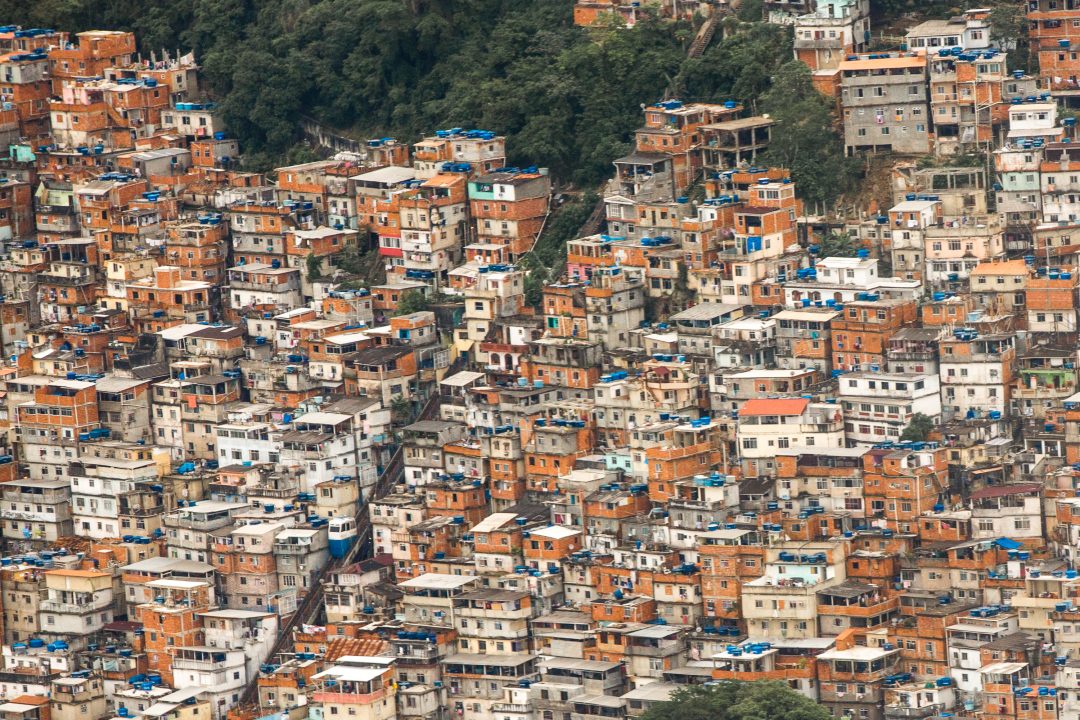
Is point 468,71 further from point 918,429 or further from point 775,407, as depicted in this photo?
point 918,429

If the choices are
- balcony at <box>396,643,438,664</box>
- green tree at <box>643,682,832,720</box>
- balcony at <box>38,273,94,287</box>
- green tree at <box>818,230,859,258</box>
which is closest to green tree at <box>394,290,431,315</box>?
balcony at <box>38,273,94,287</box>

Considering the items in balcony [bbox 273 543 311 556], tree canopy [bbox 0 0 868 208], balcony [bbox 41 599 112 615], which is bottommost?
balcony [bbox 41 599 112 615]

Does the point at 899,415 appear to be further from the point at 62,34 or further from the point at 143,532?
the point at 62,34

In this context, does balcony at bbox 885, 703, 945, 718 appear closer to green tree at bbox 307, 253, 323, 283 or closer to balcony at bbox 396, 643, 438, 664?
balcony at bbox 396, 643, 438, 664

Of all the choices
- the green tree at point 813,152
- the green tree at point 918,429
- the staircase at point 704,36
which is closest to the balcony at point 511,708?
the green tree at point 918,429

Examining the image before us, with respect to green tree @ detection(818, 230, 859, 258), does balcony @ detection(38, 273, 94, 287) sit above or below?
below

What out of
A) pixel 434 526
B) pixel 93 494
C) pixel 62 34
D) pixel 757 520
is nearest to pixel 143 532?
pixel 93 494

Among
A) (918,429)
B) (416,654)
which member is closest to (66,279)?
(416,654)
